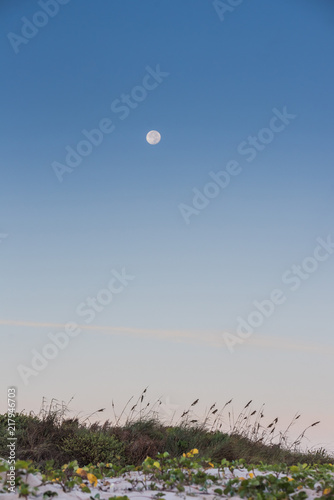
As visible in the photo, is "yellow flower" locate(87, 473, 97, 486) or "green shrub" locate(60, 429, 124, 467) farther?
"green shrub" locate(60, 429, 124, 467)

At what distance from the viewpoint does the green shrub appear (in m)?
9.31

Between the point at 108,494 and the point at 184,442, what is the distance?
15.9 feet

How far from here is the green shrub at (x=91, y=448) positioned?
30.6ft

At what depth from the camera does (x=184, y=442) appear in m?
10.4

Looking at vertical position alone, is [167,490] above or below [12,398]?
below

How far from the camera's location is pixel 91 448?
31.1 feet

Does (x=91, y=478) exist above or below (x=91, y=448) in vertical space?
above

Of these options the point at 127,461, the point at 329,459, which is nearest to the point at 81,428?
the point at 127,461

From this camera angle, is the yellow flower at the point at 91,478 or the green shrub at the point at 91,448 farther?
the green shrub at the point at 91,448

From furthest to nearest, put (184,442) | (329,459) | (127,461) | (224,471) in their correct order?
(329,459) → (184,442) → (127,461) → (224,471)

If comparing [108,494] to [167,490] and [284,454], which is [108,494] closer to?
[167,490]

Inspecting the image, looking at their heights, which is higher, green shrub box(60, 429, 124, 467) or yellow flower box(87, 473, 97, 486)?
yellow flower box(87, 473, 97, 486)

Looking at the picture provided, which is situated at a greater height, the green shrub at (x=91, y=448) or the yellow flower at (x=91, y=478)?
the yellow flower at (x=91, y=478)

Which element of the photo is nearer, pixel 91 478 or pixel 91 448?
pixel 91 478
